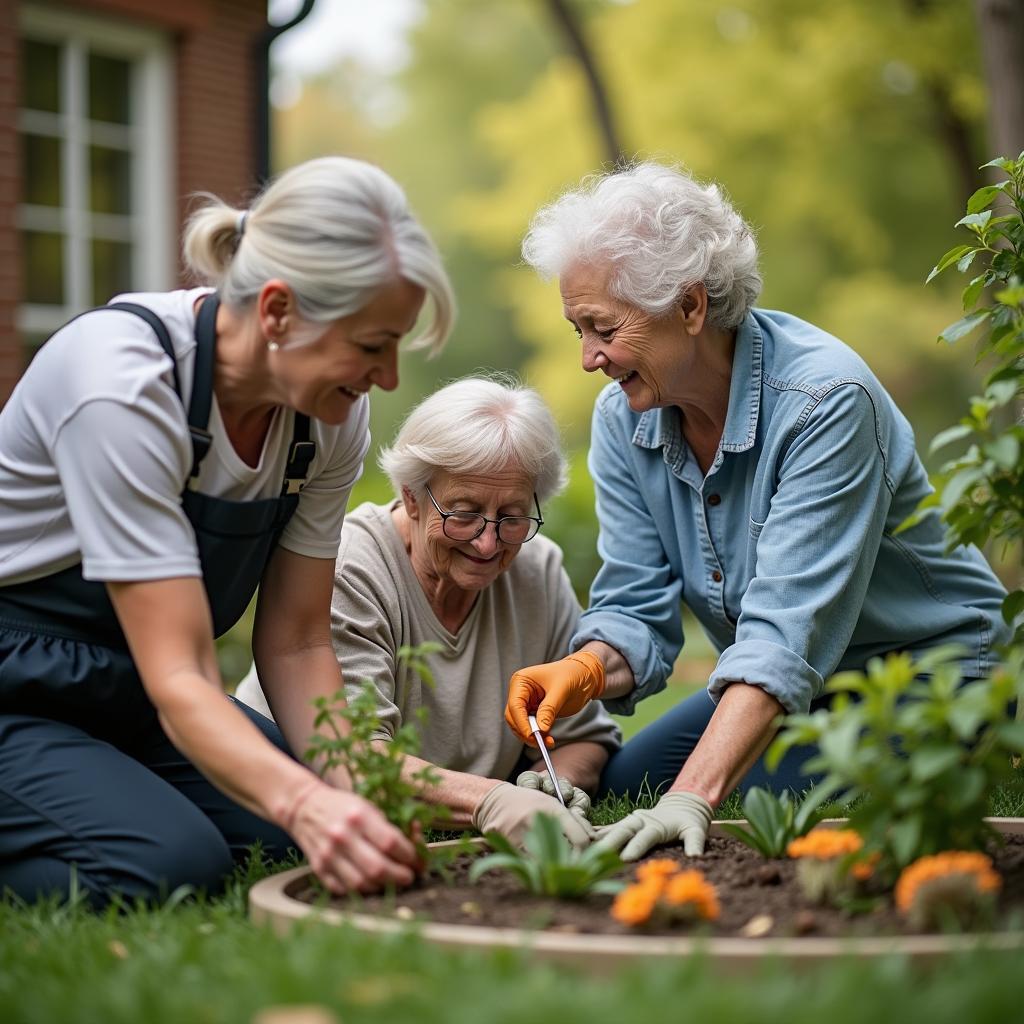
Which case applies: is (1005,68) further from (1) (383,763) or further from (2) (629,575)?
(1) (383,763)

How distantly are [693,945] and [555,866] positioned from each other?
0.39 meters

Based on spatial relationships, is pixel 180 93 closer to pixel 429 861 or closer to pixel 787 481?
pixel 787 481

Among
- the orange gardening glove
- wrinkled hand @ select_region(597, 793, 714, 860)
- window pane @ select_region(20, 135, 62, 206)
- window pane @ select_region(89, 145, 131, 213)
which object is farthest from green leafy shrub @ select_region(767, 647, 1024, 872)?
window pane @ select_region(89, 145, 131, 213)

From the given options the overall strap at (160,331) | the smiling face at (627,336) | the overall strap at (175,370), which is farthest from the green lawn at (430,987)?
the smiling face at (627,336)

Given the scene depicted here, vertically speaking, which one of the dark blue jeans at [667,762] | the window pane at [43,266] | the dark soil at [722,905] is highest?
the window pane at [43,266]

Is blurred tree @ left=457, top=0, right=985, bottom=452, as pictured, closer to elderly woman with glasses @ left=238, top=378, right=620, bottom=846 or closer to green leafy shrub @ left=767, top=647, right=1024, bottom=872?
elderly woman with glasses @ left=238, top=378, right=620, bottom=846

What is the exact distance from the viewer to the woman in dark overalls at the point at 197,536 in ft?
7.60

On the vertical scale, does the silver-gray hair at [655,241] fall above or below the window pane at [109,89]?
below

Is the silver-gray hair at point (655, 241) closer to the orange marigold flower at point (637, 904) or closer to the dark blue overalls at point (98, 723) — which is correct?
the dark blue overalls at point (98, 723)

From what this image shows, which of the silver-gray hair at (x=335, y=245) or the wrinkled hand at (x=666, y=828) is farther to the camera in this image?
the wrinkled hand at (x=666, y=828)

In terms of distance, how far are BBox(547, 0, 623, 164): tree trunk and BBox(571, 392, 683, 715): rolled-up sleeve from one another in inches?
411

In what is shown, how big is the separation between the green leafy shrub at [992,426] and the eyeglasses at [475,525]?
103cm

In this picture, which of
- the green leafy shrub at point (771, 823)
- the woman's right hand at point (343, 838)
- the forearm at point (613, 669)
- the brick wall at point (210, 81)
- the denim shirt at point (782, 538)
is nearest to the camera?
the woman's right hand at point (343, 838)

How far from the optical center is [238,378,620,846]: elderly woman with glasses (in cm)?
317
